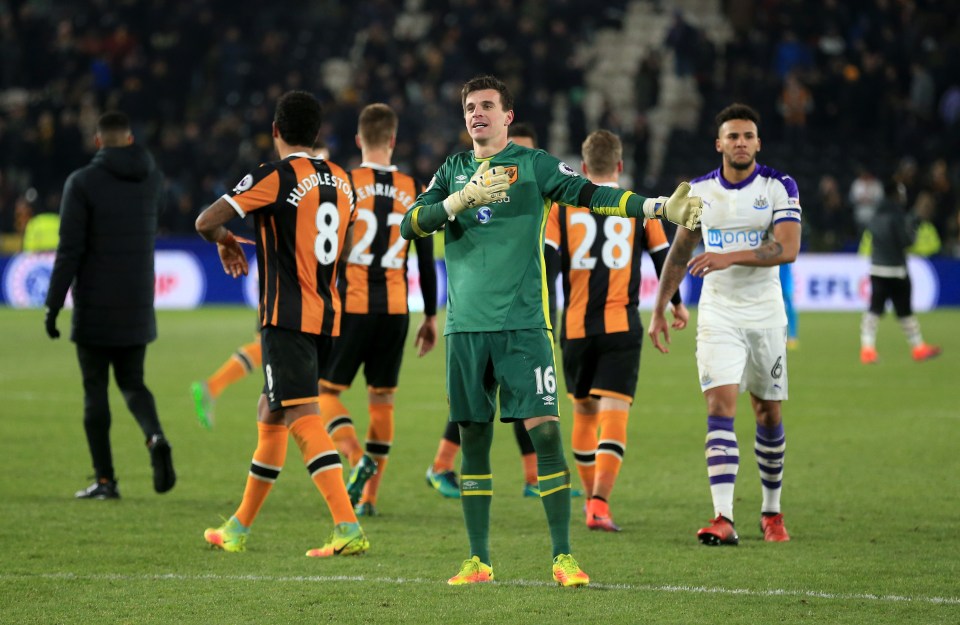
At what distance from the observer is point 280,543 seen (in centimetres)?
670

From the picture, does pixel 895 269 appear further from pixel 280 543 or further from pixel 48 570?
pixel 48 570

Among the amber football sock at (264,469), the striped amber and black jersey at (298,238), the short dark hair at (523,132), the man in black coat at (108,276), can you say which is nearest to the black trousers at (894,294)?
the short dark hair at (523,132)

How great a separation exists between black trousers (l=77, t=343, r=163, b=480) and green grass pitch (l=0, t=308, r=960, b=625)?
1.02ft

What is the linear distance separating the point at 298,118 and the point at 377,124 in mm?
1259

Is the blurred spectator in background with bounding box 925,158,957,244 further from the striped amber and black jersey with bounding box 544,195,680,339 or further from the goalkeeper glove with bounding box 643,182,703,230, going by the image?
the goalkeeper glove with bounding box 643,182,703,230

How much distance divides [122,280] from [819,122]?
19.9 meters

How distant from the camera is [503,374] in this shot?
223 inches

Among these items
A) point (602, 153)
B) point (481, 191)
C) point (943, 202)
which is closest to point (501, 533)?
point (602, 153)

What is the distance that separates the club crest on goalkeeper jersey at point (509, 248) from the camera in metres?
5.65

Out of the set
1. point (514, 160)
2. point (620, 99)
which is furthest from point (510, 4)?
point (514, 160)

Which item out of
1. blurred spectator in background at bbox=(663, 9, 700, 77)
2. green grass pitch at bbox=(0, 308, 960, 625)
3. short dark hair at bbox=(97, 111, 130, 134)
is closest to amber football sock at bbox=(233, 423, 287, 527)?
green grass pitch at bbox=(0, 308, 960, 625)

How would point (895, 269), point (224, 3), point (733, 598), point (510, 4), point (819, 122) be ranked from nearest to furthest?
point (733, 598) < point (895, 269) < point (819, 122) < point (510, 4) < point (224, 3)

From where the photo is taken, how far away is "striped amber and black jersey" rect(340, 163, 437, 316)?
25.8 feet

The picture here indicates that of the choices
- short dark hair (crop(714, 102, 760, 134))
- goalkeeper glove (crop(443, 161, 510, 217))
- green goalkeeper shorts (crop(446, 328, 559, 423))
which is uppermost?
short dark hair (crop(714, 102, 760, 134))
